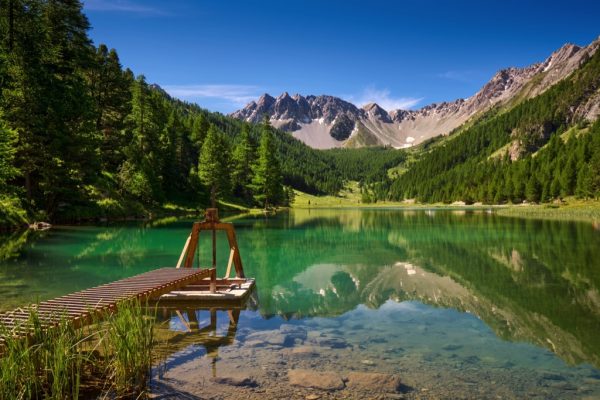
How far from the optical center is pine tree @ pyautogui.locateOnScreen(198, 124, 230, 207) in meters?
87.8

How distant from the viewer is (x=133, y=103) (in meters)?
79.2

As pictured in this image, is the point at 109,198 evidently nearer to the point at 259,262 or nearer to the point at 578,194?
the point at 259,262

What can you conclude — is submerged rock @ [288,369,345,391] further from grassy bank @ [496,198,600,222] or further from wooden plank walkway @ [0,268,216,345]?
grassy bank @ [496,198,600,222]

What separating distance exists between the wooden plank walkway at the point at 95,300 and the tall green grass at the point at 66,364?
35 centimetres

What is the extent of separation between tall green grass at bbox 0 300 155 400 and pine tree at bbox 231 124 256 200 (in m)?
99.9

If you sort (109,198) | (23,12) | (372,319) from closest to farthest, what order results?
(372,319) → (23,12) → (109,198)

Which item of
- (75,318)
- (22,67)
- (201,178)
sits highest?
(22,67)

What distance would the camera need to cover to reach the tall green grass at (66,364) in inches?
242

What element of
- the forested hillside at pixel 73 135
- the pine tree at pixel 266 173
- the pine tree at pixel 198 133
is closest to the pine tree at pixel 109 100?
the forested hillside at pixel 73 135

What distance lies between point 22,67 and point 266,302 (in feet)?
141

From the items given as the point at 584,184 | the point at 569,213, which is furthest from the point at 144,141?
the point at 584,184

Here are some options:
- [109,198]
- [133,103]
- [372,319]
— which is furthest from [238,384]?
[133,103]

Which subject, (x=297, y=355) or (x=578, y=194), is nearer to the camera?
(x=297, y=355)

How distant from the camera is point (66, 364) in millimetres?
6410
